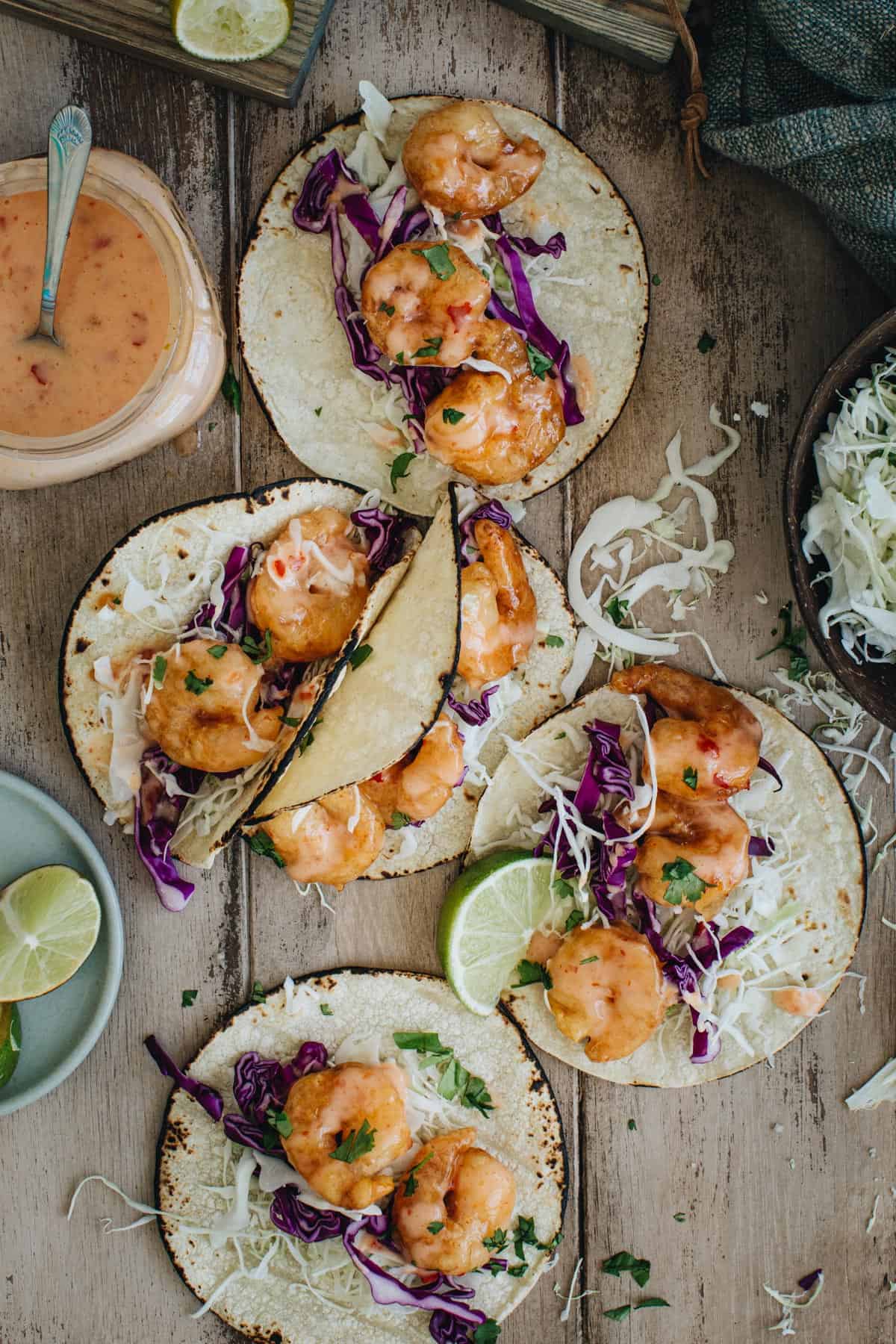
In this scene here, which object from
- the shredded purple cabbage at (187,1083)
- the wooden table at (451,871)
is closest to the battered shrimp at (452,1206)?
the wooden table at (451,871)

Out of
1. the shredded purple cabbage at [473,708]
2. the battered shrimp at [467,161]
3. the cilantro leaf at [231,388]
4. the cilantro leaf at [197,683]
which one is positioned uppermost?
the battered shrimp at [467,161]

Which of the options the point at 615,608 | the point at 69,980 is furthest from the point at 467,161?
the point at 69,980

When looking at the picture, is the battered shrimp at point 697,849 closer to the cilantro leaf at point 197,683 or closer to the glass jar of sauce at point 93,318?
the cilantro leaf at point 197,683

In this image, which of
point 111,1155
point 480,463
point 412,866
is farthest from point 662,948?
point 111,1155

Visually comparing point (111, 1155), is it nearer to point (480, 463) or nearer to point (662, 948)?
point (662, 948)

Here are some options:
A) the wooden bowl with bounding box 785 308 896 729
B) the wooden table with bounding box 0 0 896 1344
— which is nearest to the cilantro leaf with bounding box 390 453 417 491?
the wooden table with bounding box 0 0 896 1344

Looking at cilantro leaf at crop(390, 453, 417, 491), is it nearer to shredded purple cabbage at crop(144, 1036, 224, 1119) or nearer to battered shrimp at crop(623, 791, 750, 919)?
battered shrimp at crop(623, 791, 750, 919)

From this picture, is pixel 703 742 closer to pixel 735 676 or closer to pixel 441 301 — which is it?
pixel 735 676
